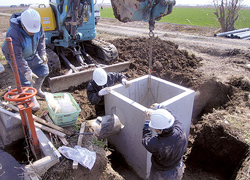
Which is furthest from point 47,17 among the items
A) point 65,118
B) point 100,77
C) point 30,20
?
point 65,118

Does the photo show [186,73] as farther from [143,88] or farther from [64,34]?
[64,34]

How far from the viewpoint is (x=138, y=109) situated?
10.7ft

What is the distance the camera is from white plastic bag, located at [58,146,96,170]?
271 cm

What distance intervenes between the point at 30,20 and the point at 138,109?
253 centimetres

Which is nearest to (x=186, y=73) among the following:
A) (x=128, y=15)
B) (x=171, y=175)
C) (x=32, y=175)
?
(x=128, y=15)

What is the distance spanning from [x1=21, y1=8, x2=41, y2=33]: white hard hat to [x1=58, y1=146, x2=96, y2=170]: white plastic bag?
2281 mm

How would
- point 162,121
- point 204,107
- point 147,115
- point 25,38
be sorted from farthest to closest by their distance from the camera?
point 204,107 < point 25,38 < point 147,115 < point 162,121

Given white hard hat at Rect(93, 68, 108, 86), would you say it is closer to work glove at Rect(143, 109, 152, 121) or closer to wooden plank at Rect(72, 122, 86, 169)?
wooden plank at Rect(72, 122, 86, 169)

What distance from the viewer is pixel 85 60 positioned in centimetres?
707

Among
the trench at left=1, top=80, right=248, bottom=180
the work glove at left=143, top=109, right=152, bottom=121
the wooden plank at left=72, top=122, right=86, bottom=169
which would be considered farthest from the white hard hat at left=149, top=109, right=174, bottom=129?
the trench at left=1, top=80, right=248, bottom=180

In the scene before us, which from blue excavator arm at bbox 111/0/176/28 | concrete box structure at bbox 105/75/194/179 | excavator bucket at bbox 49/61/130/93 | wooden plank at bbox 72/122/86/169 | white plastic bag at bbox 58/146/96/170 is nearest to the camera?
wooden plank at bbox 72/122/86/169

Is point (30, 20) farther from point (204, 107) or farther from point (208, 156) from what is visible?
point (204, 107)

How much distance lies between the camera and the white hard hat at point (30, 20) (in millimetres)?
3465

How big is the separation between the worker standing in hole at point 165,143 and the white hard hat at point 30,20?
8.98 ft
